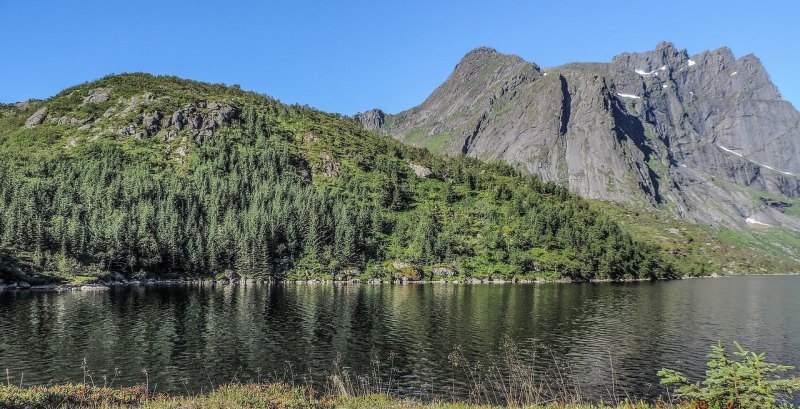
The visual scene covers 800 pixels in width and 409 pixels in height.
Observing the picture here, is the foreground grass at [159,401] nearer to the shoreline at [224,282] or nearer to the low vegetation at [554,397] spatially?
the low vegetation at [554,397]

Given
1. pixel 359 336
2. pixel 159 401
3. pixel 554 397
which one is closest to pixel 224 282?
pixel 359 336

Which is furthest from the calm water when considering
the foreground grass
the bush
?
the bush

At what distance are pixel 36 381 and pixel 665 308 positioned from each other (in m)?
118

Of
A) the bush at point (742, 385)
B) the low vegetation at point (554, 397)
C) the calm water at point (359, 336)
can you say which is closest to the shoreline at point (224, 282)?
the calm water at point (359, 336)

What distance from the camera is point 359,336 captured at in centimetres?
6912

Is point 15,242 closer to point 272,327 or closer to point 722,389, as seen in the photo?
point 272,327

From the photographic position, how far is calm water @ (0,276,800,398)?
49.3 m

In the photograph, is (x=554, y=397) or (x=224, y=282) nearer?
(x=554, y=397)

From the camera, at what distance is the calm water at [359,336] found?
49.3m

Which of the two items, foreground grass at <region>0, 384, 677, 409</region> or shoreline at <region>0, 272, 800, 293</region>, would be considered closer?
foreground grass at <region>0, 384, 677, 409</region>

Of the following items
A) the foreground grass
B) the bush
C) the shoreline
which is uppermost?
the bush

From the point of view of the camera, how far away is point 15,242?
450ft

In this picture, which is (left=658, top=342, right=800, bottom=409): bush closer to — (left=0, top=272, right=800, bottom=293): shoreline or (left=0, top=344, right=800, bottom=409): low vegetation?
(left=0, top=344, right=800, bottom=409): low vegetation

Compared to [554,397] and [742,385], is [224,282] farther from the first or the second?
[742,385]
